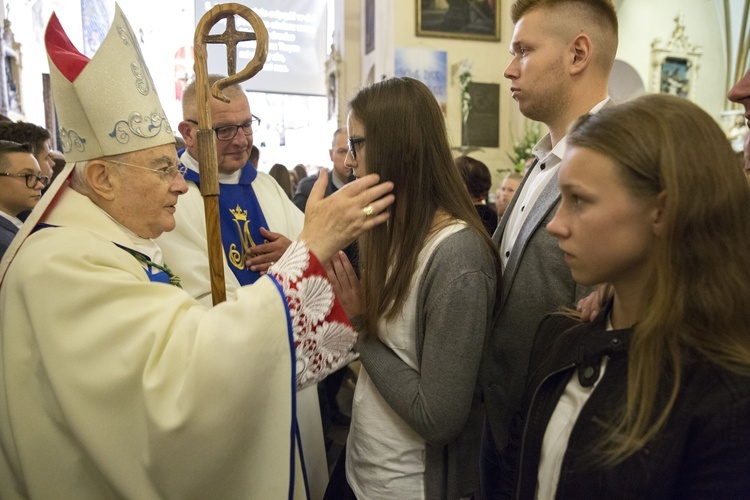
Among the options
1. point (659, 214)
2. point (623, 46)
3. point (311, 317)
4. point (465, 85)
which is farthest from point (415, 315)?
point (623, 46)

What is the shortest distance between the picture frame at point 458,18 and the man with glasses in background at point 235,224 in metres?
7.33

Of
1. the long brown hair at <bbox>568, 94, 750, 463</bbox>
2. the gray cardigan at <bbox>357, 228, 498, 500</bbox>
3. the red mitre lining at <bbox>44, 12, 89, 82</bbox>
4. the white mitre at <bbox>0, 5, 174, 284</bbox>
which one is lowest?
the gray cardigan at <bbox>357, 228, 498, 500</bbox>

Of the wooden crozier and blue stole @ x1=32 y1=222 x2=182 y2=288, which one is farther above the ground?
the wooden crozier

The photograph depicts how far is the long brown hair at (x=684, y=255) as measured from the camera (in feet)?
3.48

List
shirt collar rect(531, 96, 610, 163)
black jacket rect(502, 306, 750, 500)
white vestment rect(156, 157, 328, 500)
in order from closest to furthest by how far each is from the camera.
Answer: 1. black jacket rect(502, 306, 750, 500)
2. shirt collar rect(531, 96, 610, 163)
3. white vestment rect(156, 157, 328, 500)

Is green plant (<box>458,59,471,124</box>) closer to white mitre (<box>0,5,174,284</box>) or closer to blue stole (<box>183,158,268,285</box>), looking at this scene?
blue stole (<box>183,158,268,285</box>)

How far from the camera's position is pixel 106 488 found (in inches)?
55.8

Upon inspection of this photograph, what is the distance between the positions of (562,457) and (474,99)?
29.5 feet

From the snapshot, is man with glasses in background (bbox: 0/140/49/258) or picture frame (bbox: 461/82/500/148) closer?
man with glasses in background (bbox: 0/140/49/258)

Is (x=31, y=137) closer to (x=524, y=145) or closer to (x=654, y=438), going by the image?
(x=654, y=438)

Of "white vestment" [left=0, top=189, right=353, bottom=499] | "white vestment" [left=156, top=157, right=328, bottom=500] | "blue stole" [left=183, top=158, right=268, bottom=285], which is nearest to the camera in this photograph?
"white vestment" [left=0, top=189, right=353, bottom=499]

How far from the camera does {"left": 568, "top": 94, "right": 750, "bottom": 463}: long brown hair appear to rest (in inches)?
41.7

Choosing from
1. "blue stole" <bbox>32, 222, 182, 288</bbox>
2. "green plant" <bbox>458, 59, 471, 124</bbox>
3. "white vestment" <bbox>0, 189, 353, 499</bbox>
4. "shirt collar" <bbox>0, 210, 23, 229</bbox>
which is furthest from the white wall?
"white vestment" <bbox>0, 189, 353, 499</bbox>

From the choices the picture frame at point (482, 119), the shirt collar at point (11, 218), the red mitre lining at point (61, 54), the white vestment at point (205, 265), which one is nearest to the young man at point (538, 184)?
the white vestment at point (205, 265)
